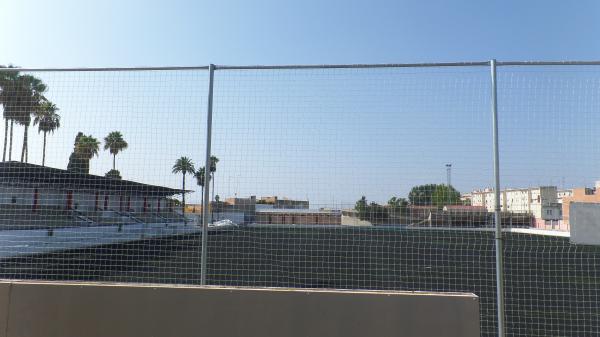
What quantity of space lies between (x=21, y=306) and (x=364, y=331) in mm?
3516

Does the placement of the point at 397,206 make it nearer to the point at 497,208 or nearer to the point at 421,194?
the point at 421,194

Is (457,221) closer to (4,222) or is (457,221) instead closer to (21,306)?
(21,306)

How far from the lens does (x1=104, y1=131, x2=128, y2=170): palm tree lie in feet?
15.4

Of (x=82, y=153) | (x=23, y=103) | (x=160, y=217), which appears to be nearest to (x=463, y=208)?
(x=82, y=153)

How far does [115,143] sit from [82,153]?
617 mm

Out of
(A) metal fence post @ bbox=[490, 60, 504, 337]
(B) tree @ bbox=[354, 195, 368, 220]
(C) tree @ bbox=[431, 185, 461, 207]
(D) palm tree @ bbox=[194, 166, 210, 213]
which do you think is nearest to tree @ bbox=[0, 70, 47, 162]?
(D) palm tree @ bbox=[194, 166, 210, 213]

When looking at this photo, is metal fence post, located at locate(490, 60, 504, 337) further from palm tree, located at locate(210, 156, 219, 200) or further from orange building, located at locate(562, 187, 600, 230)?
palm tree, located at locate(210, 156, 219, 200)

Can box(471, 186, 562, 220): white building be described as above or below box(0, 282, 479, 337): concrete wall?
above

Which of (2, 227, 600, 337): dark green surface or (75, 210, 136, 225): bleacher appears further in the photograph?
(75, 210, 136, 225): bleacher

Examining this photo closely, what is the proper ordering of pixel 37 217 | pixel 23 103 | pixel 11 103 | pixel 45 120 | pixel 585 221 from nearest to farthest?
1. pixel 585 221
2. pixel 45 120
3. pixel 23 103
4. pixel 11 103
5. pixel 37 217

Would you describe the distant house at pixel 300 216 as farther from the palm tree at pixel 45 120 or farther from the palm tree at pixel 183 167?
the palm tree at pixel 45 120

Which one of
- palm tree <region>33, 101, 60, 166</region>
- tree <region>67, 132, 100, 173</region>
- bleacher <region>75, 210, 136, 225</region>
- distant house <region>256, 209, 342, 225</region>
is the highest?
palm tree <region>33, 101, 60, 166</region>

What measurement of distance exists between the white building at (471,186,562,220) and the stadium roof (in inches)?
128

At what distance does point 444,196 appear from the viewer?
4.36 meters
